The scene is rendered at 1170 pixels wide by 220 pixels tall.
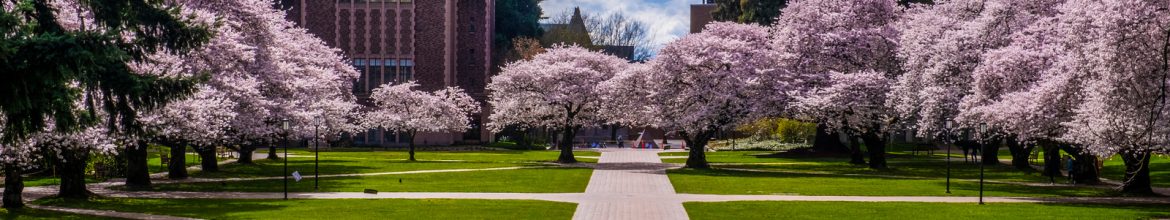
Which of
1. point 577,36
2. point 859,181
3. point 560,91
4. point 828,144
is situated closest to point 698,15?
point 577,36

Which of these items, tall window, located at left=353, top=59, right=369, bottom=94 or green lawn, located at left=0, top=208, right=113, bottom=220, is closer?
green lawn, located at left=0, top=208, right=113, bottom=220

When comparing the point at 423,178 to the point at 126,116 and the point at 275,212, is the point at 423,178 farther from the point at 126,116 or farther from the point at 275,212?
the point at 126,116

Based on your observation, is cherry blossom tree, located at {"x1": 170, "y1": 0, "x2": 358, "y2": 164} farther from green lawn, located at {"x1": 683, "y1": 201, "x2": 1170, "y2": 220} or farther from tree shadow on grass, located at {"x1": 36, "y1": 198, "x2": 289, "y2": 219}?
green lawn, located at {"x1": 683, "y1": 201, "x2": 1170, "y2": 220}

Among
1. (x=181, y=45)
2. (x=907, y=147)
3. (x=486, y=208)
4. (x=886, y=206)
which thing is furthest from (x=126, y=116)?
(x=907, y=147)

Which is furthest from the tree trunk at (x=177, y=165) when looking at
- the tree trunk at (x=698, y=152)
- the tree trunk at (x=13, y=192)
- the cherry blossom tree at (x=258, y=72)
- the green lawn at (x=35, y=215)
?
the tree trunk at (x=698, y=152)

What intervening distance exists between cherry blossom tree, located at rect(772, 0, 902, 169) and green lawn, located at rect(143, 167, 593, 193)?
11.0m

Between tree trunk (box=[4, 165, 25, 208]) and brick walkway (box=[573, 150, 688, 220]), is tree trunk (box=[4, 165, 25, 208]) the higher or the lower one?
the higher one

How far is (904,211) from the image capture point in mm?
30859

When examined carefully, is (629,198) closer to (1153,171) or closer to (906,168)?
(906,168)

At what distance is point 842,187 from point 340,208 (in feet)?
58.4

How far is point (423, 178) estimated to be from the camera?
4769 centimetres

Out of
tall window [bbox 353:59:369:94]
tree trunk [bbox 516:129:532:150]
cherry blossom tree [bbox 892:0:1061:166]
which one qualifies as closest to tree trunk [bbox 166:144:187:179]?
cherry blossom tree [bbox 892:0:1061:166]

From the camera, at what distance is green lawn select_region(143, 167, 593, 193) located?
131ft

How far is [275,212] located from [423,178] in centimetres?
1770
